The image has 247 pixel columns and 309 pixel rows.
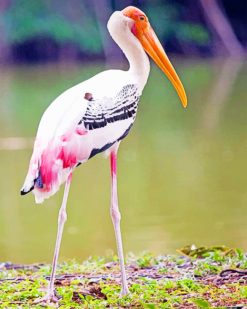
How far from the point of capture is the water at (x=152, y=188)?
28.2 ft

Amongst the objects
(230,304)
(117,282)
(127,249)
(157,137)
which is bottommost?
(230,304)

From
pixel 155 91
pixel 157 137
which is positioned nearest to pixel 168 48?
pixel 155 91

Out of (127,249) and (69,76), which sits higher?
(69,76)

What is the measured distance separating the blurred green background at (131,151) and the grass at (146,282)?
1.67 meters

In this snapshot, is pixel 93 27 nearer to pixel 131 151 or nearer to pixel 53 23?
pixel 53 23

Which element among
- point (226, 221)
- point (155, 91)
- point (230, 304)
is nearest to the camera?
point (230, 304)

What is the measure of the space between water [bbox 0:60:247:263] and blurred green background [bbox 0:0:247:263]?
16 mm

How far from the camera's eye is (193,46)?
123 ft

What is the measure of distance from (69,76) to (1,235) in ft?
65.6

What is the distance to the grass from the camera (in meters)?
4.82

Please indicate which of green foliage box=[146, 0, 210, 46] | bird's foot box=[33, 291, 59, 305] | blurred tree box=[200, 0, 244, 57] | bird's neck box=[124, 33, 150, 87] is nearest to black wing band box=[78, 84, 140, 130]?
bird's neck box=[124, 33, 150, 87]

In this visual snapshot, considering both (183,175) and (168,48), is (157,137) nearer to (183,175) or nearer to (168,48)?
(183,175)

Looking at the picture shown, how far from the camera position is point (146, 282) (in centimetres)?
543

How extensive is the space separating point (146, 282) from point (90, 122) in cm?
104
